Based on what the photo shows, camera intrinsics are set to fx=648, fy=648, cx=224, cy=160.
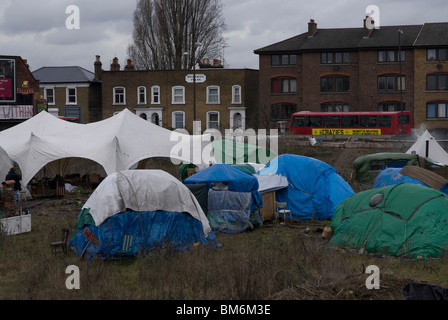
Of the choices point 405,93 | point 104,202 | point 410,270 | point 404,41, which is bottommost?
point 410,270

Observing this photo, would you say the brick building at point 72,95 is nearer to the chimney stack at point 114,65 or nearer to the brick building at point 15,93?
the chimney stack at point 114,65

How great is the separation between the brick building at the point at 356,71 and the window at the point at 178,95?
7.31 metres

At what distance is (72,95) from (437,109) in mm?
33719

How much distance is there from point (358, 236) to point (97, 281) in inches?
263

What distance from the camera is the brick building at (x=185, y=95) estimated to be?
58906 mm

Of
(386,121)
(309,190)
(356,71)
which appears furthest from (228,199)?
(356,71)

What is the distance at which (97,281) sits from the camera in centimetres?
1177

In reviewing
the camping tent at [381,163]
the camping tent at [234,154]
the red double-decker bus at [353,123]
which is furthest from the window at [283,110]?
the camping tent at [381,163]

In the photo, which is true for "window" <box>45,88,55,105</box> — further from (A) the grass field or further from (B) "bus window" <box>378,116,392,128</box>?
(A) the grass field

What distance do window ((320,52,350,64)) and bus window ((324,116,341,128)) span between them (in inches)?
356

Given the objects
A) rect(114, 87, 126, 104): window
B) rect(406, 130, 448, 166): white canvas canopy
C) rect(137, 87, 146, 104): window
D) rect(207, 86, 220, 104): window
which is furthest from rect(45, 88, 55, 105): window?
rect(406, 130, 448, 166): white canvas canopy

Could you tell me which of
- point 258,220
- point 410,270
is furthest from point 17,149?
point 410,270
